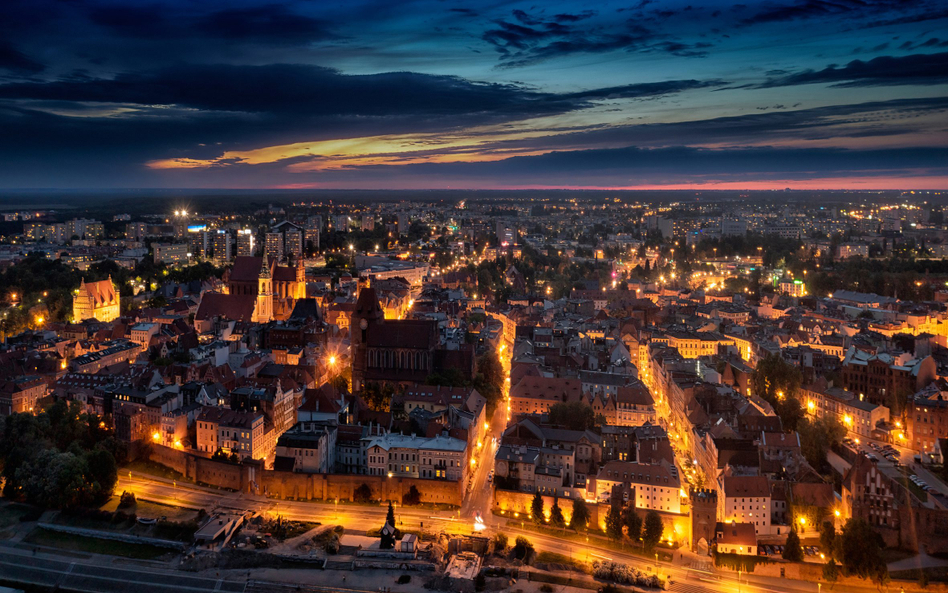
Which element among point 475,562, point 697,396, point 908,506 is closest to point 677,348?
point 697,396

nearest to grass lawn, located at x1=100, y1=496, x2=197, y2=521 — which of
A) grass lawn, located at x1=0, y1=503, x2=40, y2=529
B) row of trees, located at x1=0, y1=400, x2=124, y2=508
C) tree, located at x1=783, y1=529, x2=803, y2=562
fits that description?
row of trees, located at x1=0, y1=400, x2=124, y2=508

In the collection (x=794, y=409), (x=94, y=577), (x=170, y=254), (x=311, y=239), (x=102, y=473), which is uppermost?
(x=311, y=239)

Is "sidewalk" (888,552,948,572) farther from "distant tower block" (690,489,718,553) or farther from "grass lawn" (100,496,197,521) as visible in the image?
"grass lawn" (100,496,197,521)

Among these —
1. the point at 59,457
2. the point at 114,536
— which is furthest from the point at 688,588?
the point at 59,457

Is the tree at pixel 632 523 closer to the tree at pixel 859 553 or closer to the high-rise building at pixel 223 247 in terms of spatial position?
the tree at pixel 859 553

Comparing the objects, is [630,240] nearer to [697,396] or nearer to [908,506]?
[697,396]

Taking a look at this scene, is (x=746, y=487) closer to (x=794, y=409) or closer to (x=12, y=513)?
(x=794, y=409)
